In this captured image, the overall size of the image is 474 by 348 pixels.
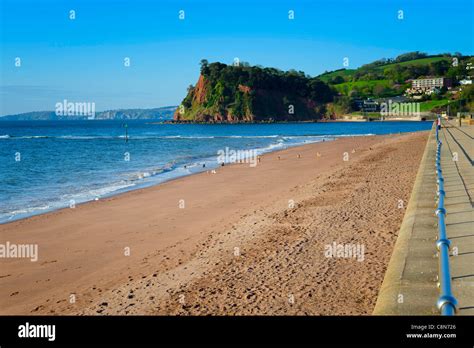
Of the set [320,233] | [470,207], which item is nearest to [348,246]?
[320,233]

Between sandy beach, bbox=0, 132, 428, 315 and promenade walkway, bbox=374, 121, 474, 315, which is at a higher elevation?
promenade walkway, bbox=374, 121, 474, 315

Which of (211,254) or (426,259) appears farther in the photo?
(211,254)

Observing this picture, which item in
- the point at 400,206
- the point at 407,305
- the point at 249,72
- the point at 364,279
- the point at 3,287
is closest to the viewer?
the point at 407,305

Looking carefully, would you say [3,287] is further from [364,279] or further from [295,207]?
A: [295,207]

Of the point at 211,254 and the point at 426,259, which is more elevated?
the point at 426,259

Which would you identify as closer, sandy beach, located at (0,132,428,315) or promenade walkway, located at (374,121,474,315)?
promenade walkway, located at (374,121,474,315)

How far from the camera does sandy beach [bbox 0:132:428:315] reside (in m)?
6.76

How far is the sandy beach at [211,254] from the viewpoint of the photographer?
6755 millimetres

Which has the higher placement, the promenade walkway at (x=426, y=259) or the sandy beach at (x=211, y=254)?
the promenade walkway at (x=426, y=259)

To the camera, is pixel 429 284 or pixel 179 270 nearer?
pixel 429 284

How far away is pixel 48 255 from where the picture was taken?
34.1 ft

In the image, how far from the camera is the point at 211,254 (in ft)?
31.2

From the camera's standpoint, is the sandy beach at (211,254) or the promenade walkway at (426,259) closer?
the promenade walkway at (426,259)
